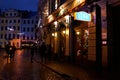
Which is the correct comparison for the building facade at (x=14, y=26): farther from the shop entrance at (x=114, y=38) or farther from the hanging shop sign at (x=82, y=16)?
the shop entrance at (x=114, y=38)

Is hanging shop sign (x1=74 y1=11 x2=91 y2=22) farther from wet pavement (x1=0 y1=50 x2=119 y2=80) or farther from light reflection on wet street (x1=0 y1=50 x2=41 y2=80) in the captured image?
light reflection on wet street (x1=0 y1=50 x2=41 y2=80)

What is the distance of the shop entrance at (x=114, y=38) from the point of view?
15.3 metres

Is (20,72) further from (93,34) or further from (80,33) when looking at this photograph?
(80,33)

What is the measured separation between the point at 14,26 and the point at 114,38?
86016 millimetres

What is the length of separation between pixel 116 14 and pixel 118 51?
93.2 inches

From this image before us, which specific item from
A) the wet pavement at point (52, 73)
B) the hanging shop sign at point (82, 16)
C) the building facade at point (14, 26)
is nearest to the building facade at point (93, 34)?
the hanging shop sign at point (82, 16)

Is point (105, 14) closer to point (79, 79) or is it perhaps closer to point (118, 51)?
point (118, 51)

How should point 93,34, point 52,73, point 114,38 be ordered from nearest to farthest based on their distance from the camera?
point 114,38 → point 52,73 → point 93,34

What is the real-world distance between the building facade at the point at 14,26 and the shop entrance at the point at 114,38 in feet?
267

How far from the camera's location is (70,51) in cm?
2297

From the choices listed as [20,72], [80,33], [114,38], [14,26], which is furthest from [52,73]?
[14,26]

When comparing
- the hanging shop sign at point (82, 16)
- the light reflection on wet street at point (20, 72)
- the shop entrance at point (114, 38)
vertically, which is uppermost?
the hanging shop sign at point (82, 16)

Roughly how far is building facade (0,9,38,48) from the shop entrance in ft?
267

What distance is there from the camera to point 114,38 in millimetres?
15562
